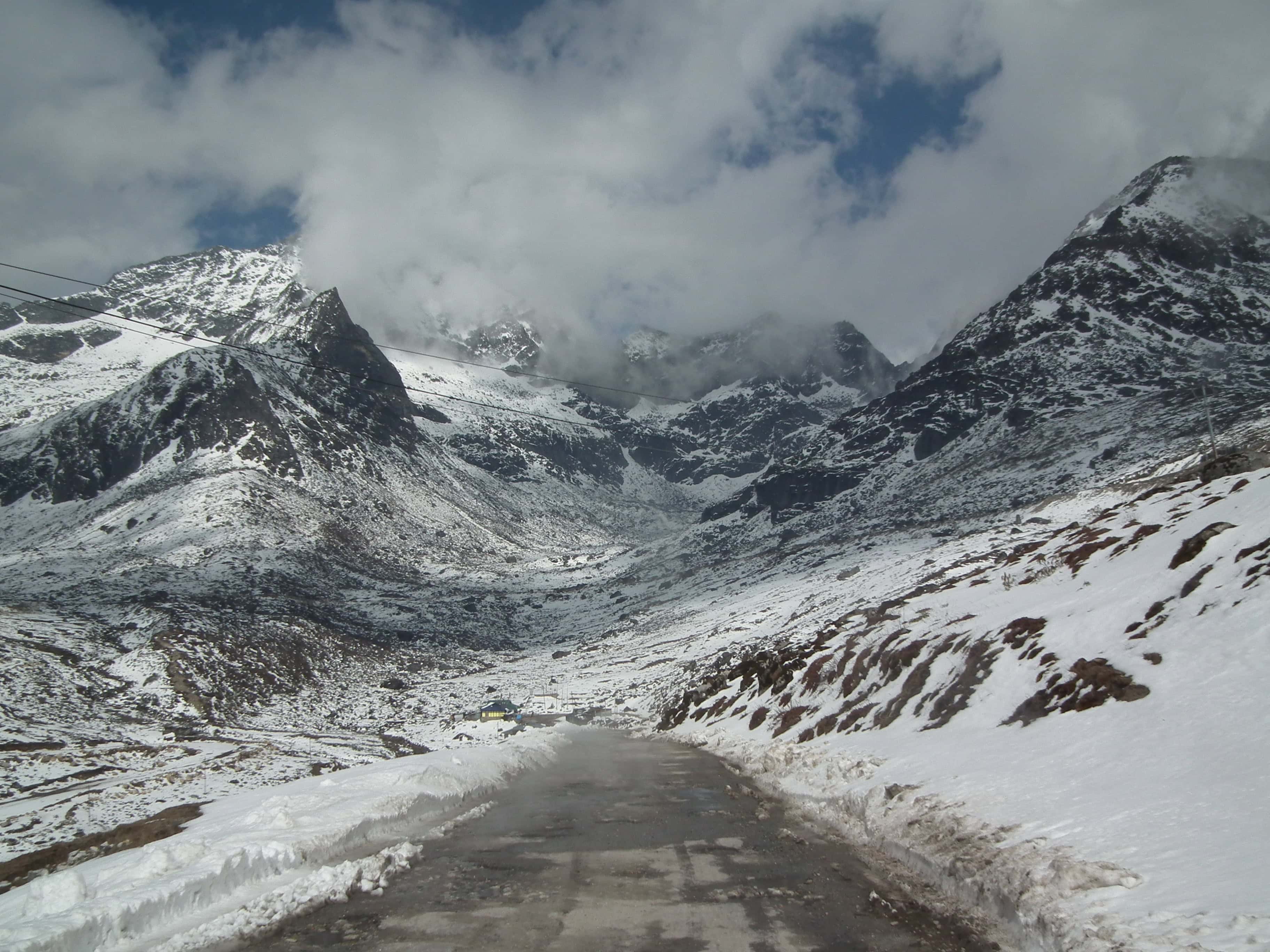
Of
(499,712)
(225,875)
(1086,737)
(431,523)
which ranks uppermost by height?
(431,523)

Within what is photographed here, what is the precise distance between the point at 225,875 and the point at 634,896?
4.17 m

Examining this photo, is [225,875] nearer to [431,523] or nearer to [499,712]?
[499,712]

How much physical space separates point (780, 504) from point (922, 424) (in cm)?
3846

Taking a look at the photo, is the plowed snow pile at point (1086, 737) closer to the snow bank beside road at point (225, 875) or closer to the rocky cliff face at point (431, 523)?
the snow bank beside road at point (225, 875)

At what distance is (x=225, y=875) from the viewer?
8.10 meters

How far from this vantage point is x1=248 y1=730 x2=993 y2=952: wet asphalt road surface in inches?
261

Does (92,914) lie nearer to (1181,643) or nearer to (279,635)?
(1181,643)

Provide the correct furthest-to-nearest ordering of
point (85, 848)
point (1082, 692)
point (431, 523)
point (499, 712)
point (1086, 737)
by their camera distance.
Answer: point (431, 523)
point (499, 712)
point (1082, 692)
point (85, 848)
point (1086, 737)


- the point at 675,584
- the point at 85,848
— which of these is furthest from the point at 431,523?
the point at 85,848

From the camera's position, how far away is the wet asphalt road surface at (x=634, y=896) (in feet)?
21.8

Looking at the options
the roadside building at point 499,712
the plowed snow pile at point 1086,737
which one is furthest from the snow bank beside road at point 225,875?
the roadside building at point 499,712

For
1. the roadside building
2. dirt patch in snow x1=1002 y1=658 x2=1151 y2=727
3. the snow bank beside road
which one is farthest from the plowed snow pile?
the roadside building

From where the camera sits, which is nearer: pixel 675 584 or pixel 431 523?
pixel 675 584

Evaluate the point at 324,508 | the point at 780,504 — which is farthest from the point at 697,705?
the point at 780,504
